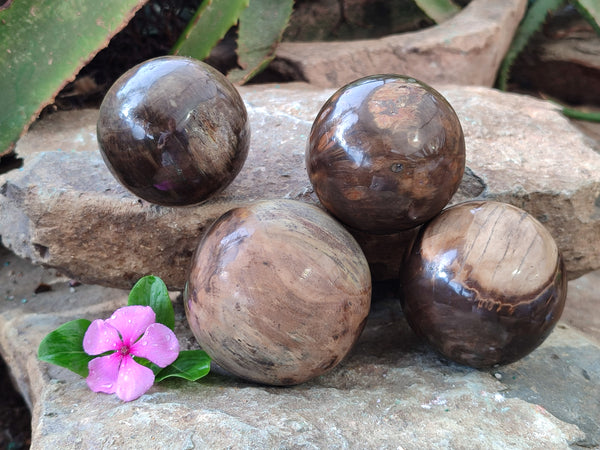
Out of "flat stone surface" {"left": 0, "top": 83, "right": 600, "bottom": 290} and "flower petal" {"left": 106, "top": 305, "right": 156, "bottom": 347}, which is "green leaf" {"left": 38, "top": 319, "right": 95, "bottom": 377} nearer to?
"flower petal" {"left": 106, "top": 305, "right": 156, "bottom": 347}

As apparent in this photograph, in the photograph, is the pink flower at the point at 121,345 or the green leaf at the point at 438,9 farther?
the green leaf at the point at 438,9

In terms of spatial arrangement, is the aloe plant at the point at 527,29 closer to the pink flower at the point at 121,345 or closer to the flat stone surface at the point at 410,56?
the flat stone surface at the point at 410,56

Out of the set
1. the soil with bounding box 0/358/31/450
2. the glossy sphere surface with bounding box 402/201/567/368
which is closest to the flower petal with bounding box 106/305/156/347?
the glossy sphere surface with bounding box 402/201/567/368

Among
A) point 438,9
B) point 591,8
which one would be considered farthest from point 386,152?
point 438,9

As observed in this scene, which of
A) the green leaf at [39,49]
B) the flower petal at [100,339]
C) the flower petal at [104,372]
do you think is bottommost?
the flower petal at [104,372]

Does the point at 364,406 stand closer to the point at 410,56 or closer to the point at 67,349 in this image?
the point at 67,349

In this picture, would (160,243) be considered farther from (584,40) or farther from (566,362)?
(584,40)

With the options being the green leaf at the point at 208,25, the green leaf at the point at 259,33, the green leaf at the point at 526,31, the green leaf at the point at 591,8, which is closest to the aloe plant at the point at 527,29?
the green leaf at the point at 526,31

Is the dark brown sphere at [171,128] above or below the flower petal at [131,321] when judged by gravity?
above
